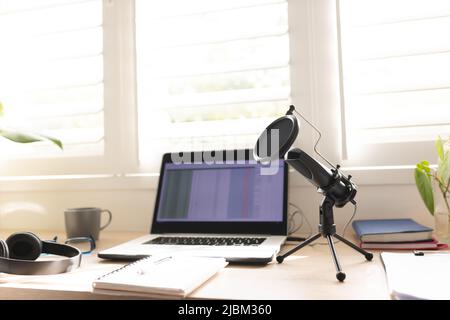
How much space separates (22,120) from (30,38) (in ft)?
1.03

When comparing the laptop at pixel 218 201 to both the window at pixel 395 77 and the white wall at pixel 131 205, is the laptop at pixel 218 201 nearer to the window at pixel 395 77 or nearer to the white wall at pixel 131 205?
the white wall at pixel 131 205

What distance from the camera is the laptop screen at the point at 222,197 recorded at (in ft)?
3.67

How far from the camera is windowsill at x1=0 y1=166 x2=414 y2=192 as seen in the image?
117 cm

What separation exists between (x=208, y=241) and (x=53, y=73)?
3.15 feet

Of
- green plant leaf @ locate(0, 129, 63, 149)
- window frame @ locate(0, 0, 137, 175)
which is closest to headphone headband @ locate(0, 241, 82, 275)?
green plant leaf @ locate(0, 129, 63, 149)

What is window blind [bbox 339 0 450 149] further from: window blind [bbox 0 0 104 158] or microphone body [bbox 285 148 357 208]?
window blind [bbox 0 0 104 158]

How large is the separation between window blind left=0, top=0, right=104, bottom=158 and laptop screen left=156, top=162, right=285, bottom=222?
0.41 meters

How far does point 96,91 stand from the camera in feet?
4.83

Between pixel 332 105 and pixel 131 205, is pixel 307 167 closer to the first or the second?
pixel 332 105

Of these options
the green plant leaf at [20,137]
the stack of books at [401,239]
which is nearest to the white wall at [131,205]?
the stack of books at [401,239]

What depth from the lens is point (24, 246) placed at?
0.87 metres

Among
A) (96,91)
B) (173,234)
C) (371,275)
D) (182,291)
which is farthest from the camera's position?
(96,91)

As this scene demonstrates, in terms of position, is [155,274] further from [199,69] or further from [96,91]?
[96,91]

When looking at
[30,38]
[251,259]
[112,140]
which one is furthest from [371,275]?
[30,38]
